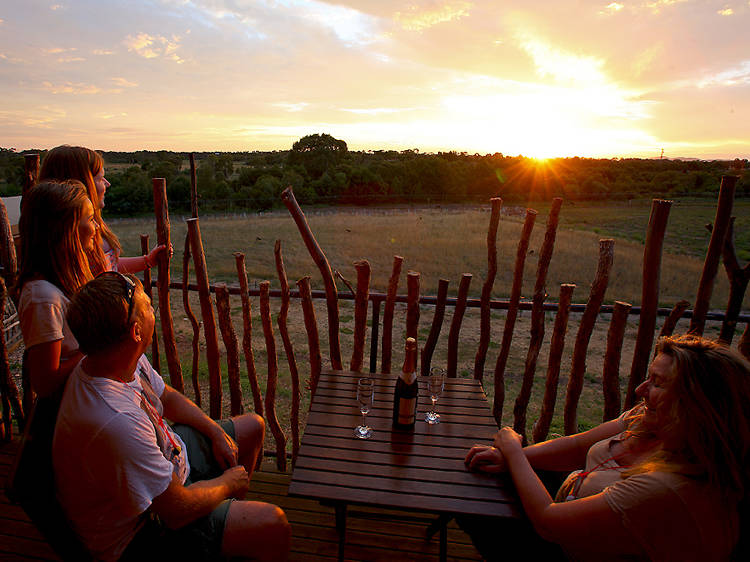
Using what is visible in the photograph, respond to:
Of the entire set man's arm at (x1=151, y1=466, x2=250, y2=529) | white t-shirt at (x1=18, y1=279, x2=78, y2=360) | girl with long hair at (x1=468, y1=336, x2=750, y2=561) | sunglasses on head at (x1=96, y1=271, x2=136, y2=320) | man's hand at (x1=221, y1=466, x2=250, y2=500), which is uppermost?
sunglasses on head at (x1=96, y1=271, x2=136, y2=320)

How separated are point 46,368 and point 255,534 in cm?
108

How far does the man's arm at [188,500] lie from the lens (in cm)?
154

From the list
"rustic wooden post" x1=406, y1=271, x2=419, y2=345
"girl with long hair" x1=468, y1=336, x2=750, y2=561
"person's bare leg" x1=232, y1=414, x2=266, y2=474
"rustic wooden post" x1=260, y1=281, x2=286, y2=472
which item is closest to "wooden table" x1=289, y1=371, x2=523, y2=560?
"girl with long hair" x1=468, y1=336, x2=750, y2=561

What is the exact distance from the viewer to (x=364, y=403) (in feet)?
7.13

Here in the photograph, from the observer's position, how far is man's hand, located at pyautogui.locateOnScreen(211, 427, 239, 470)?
2.15m

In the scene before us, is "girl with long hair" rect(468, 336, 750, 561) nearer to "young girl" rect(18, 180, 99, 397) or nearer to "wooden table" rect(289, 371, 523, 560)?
"wooden table" rect(289, 371, 523, 560)

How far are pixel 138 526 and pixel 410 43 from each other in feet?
21.0

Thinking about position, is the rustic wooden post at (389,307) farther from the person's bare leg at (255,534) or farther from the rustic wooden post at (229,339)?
the person's bare leg at (255,534)

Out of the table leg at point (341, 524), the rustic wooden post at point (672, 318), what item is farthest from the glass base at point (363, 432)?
the rustic wooden post at point (672, 318)

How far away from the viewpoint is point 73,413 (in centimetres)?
141

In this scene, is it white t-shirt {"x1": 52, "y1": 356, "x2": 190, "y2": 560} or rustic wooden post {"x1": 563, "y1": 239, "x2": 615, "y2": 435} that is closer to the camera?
white t-shirt {"x1": 52, "y1": 356, "x2": 190, "y2": 560}

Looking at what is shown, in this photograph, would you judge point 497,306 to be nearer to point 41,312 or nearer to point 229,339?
point 229,339

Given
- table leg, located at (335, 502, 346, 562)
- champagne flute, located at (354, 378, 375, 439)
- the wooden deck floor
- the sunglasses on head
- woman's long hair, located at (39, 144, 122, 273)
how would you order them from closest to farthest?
1. the sunglasses on head
2. table leg, located at (335, 502, 346, 562)
3. champagne flute, located at (354, 378, 375, 439)
4. woman's long hair, located at (39, 144, 122, 273)
5. the wooden deck floor

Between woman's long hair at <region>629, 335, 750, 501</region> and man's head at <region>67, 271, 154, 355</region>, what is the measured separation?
5.76 ft
